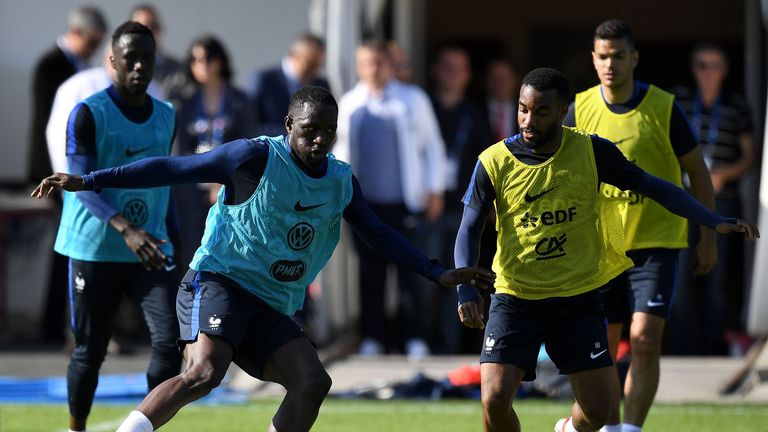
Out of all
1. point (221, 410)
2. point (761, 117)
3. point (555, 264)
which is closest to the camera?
point (555, 264)

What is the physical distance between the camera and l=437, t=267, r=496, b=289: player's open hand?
22.4ft

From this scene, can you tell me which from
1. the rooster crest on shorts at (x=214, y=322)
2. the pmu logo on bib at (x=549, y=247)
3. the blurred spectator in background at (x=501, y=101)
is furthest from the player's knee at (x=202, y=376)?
the blurred spectator in background at (x=501, y=101)

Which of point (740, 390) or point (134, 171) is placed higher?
point (134, 171)

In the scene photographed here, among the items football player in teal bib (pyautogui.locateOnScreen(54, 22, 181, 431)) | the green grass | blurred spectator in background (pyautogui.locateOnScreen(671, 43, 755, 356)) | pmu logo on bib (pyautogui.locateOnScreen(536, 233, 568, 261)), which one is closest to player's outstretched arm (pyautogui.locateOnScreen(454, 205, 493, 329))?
pmu logo on bib (pyautogui.locateOnScreen(536, 233, 568, 261))

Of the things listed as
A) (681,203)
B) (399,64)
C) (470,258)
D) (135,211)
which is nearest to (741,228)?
(681,203)

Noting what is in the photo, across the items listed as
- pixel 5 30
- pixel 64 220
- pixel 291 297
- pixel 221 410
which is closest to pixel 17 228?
pixel 5 30

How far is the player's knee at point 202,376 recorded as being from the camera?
6648 mm

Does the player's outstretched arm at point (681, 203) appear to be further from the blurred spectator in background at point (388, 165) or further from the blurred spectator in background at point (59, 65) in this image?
the blurred spectator in background at point (59, 65)

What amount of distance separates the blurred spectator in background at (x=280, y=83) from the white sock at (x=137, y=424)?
6.19 m

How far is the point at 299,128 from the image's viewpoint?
695 centimetres

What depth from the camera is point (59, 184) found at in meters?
6.71

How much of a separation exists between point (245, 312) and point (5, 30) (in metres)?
9.03

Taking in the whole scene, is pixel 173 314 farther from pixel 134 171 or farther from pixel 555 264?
pixel 555 264

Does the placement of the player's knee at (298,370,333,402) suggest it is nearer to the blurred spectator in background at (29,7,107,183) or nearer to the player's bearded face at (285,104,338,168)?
the player's bearded face at (285,104,338,168)
